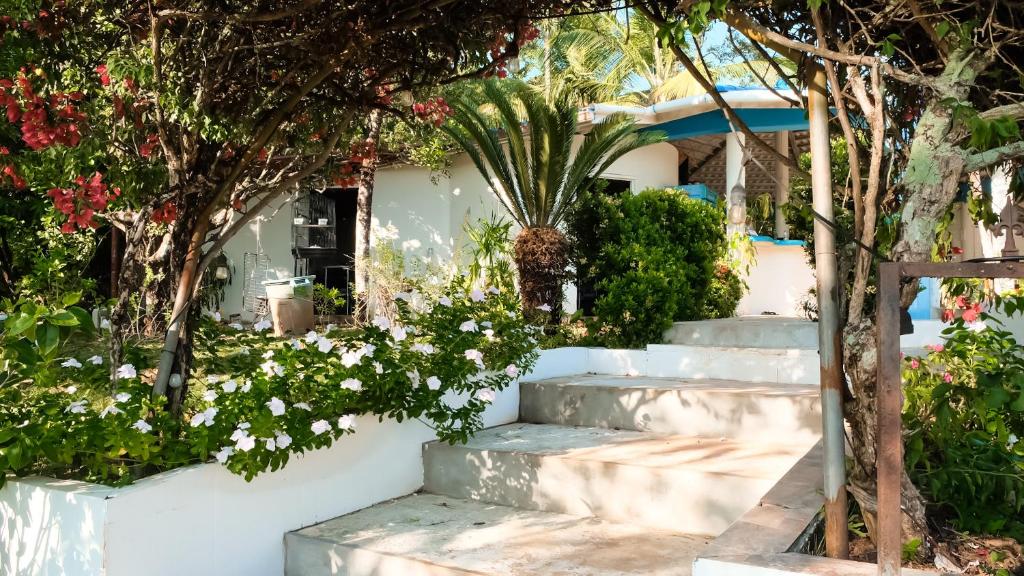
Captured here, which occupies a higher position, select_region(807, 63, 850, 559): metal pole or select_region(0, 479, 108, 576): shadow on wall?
select_region(807, 63, 850, 559): metal pole

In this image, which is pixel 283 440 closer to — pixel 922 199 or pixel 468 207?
pixel 922 199

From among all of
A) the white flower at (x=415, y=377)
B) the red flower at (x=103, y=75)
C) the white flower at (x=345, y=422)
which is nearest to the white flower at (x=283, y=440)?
the white flower at (x=345, y=422)

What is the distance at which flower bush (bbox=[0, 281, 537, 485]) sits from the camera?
117 inches

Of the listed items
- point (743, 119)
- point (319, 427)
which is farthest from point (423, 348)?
point (743, 119)

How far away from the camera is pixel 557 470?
12.6 feet

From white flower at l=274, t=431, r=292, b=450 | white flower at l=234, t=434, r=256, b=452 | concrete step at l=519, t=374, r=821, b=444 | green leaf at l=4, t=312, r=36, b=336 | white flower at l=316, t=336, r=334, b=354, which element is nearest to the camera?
green leaf at l=4, t=312, r=36, b=336

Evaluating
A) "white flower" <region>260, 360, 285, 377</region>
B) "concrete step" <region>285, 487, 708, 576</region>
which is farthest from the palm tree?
"white flower" <region>260, 360, 285, 377</region>

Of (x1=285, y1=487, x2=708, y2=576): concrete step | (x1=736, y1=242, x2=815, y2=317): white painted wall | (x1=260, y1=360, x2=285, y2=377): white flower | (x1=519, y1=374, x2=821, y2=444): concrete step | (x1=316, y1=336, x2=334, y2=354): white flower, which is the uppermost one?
(x1=736, y1=242, x2=815, y2=317): white painted wall

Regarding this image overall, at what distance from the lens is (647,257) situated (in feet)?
22.7

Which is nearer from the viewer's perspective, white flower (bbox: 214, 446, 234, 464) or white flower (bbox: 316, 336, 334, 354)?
white flower (bbox: 214, 446, 234, 464)

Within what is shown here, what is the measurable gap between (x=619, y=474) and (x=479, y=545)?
0.80 meters

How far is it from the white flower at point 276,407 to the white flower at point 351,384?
0.34m

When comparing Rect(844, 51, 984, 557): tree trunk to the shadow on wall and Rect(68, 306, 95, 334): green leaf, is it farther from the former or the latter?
the shadow on wall

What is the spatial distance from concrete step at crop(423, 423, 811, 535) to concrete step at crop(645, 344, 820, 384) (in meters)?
1.42
